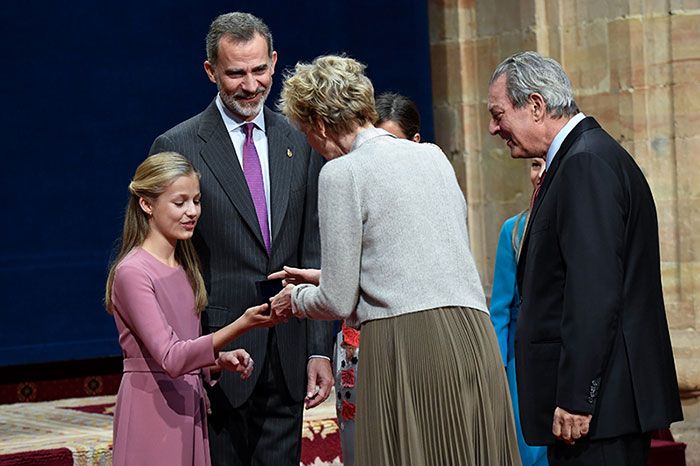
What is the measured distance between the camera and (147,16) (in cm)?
714

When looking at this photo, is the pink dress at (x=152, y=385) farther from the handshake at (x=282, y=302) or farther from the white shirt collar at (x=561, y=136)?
the white shirt collar at (x=561, y=136)

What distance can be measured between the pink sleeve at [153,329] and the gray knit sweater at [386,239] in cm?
47

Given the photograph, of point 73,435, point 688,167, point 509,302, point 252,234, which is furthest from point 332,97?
point 688,167

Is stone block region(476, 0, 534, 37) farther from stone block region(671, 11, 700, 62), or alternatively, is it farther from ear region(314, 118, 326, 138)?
ear region(314, 118, 326, 138)

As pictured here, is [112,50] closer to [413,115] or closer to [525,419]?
[413,115]

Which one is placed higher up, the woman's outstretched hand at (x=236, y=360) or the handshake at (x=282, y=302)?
the handshake at (x=282, y=302)

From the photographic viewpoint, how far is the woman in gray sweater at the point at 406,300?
3.25m

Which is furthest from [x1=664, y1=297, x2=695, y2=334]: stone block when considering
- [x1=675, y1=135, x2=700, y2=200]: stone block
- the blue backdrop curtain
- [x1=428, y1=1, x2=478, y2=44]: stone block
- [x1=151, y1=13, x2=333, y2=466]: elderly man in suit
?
[x1=151, y1=13, x2=333, y2=466]: elderly man in suit

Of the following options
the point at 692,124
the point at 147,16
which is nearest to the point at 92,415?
the point at 147,16

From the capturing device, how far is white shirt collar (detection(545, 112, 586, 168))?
345 centimetres

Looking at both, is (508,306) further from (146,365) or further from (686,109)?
(686,109)

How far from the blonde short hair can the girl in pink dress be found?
1.73 ft

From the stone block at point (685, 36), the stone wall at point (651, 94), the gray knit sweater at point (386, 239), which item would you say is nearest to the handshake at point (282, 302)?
the gray knit sweater at point (386, 239)

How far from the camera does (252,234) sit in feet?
12.6
